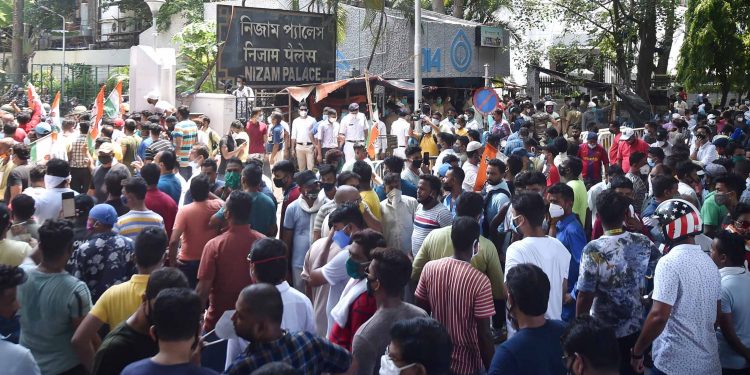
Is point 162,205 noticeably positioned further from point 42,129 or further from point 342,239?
point 42,129

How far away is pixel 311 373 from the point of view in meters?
4.21

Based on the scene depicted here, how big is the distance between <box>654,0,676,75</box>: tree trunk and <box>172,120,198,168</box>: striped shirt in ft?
60.0

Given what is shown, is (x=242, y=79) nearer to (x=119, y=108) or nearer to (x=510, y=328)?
(x=119, y=108)

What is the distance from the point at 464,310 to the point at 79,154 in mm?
7553

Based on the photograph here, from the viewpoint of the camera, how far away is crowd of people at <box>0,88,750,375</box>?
4.15 meters

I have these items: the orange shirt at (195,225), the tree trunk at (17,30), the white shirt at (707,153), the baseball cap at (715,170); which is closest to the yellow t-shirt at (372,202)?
the orange shirt at (195,225)

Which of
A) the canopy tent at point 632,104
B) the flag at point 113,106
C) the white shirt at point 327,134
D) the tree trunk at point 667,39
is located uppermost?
the tree trunk at point 667,39

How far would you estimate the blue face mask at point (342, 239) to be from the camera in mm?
6402

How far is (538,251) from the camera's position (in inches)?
233

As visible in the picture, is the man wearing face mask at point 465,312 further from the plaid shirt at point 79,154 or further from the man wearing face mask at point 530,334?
the plaid shirt at point 79,154

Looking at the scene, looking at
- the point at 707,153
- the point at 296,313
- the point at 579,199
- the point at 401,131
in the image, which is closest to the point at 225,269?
the point at 296,313

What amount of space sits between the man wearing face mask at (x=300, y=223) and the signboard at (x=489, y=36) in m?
24.2

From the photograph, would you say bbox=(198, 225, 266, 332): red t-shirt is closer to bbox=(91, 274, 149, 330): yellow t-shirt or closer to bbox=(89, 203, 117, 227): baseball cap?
bbox=(89, 203, 117, 227): baseball cap

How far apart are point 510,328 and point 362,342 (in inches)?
57.1
